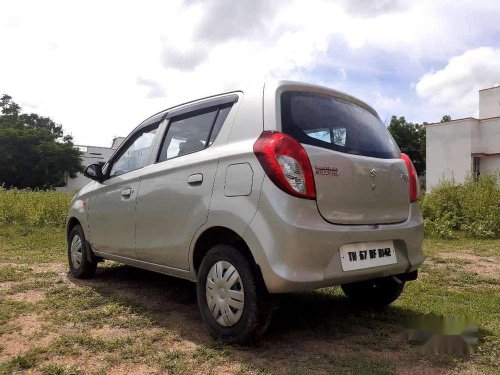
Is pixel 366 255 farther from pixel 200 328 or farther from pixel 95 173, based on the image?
pixel 95 173

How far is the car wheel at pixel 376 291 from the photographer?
3.68 meters

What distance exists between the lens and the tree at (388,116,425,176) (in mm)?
46844

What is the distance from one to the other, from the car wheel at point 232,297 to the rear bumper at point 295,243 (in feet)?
0.45

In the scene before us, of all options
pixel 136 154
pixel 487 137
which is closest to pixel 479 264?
pixel 136 154

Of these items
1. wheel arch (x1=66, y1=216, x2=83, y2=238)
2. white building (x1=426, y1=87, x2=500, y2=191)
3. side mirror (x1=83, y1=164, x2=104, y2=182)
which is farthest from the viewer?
white building (x1=426, y1=87, x2=500, y2=191)

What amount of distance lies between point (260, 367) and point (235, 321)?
370 millimetres

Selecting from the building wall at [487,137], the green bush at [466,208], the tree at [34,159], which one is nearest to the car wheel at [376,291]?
the green bush at [466,208]

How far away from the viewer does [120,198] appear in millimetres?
4340

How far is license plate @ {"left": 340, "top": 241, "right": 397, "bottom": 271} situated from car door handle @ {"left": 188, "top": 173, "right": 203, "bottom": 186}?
1.12m

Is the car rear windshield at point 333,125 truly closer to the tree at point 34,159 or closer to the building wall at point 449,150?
the building wall at point 449,150

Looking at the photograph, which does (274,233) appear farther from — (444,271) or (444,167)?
(444,167)

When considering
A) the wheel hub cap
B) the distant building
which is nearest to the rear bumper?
the wheel hub cap

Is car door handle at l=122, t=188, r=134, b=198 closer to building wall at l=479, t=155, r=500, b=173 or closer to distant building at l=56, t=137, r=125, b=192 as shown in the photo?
building wall at l=479, t=155, r=500, b=173

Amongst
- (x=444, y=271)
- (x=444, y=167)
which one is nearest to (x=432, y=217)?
(x=444, y=271)
